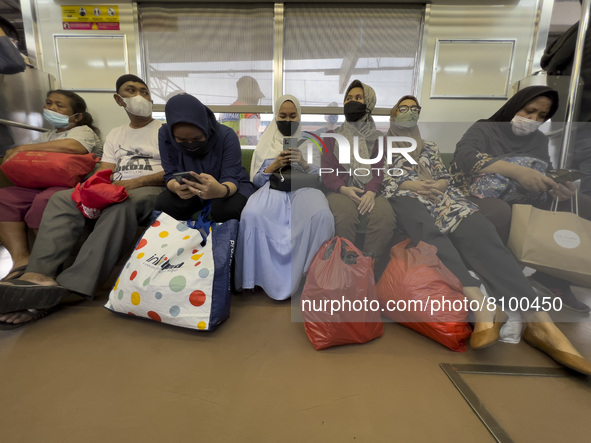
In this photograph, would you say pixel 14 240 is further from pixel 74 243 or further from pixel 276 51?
pixel 276 51

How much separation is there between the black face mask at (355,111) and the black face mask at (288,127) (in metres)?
0.34

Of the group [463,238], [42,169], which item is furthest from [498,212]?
[42,169]

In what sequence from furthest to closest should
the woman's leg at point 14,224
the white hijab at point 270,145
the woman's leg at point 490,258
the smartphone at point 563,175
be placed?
the white hijab at point 270,145, the woman's leg at point 14,224, the smartphone at point 563,175, the woman's leg at point 490,258

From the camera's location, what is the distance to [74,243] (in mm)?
1474

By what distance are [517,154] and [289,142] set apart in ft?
3.94

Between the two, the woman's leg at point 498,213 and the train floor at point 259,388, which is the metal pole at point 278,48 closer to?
the woman's leg at point 498,213

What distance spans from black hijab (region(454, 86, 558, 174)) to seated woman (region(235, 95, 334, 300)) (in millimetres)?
748

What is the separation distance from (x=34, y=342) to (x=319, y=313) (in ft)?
3.83

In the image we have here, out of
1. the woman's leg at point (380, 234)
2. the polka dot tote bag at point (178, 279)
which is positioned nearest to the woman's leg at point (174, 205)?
the polka dot tote bag at point (178, 279)

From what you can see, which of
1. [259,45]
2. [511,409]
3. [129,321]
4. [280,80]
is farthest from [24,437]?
[259,45]

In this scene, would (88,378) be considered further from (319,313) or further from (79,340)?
(319,313)

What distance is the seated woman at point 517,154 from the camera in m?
1.23

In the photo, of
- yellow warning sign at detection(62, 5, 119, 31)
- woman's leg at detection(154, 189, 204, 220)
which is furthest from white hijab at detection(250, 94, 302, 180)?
yellow warning sign at detection(62, 5, 119, 31)

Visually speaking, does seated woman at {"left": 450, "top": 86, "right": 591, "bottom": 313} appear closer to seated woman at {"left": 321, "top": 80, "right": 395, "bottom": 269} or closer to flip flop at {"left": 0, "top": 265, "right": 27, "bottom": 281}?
seated woman at {"left": 321, "top": 80, "right": 395, "bottom": 269}
